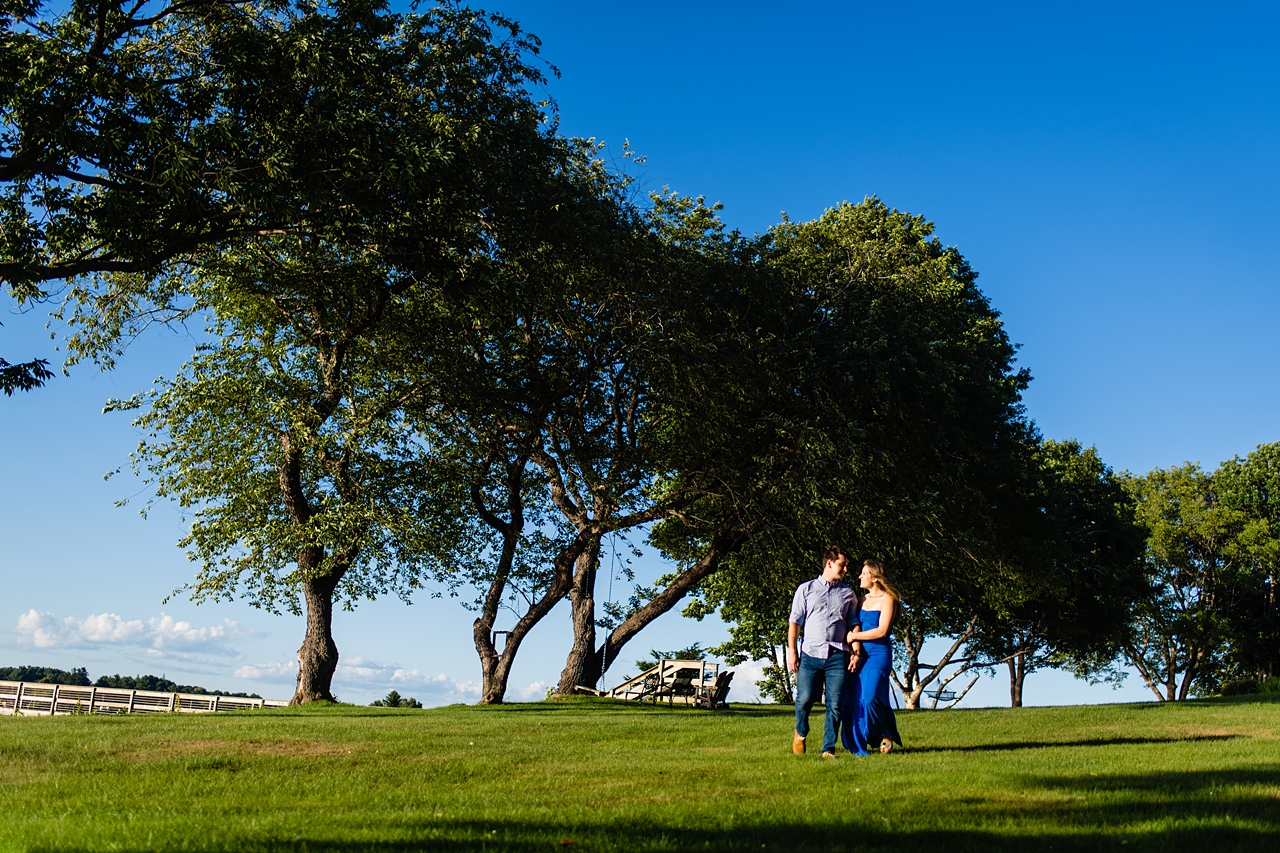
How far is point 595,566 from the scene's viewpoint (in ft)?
89.9

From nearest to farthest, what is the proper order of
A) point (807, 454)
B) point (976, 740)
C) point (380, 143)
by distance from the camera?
point (976, 740), point (380, 143), point (807, 454)

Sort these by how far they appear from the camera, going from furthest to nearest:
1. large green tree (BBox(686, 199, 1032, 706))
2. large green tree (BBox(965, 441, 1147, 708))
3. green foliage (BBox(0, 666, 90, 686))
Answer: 1. green foliage (BBox(0, 666, 90, 686))
2. large green tree (BBox(965, 441, 1147, 708))
3. large green tree (BBox(686, 199, 1032, 706))

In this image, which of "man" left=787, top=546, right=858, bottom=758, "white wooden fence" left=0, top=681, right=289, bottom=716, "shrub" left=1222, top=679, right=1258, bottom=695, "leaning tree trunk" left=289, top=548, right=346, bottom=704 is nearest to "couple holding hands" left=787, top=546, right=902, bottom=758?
"man" left=787, top=546, right=858, bottom=758

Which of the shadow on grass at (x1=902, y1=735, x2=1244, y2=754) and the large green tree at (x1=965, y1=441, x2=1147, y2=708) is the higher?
the large green tree at (x1=965, y1=441, x2=1147, y2=708)

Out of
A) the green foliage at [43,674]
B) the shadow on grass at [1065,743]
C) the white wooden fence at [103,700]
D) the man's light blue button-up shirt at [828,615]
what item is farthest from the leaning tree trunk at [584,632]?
the green foliage at [43,674]

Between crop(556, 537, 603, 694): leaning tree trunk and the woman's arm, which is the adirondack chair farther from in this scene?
the woman's arm

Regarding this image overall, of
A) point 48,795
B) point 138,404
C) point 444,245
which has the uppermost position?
point 444,245

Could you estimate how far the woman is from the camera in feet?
35.8

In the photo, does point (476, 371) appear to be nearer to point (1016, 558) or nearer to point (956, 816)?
point (1016, 558)

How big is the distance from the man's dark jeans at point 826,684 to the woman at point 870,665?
20cm

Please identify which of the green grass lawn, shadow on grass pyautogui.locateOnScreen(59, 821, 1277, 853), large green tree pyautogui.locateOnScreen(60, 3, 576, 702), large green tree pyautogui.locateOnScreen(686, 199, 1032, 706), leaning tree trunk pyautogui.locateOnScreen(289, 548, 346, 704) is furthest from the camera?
leaning tree trunk pyautogui.locateOnScreen(289, 548, 346, 704)

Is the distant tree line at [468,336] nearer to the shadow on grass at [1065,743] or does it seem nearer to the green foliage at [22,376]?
the green foliage at [22,376]

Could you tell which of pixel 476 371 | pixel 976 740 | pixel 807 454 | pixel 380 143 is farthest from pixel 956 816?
pixel 476 371

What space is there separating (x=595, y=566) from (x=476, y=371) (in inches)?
287
